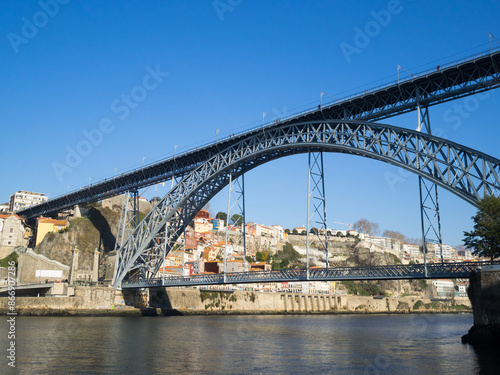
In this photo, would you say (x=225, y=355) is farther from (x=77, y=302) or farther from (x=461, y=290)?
(x=461, y=290)

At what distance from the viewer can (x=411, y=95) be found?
30297mm

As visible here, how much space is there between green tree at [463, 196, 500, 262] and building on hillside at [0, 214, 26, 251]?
214 feet

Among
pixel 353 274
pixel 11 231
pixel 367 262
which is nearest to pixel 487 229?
pixel 353 274

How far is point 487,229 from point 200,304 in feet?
133

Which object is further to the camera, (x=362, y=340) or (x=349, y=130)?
(x=349, y=130)

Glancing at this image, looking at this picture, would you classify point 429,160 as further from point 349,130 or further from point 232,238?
point 232,238

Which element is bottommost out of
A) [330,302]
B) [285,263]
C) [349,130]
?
[330,302]

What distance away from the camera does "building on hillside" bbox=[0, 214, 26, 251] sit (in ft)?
235

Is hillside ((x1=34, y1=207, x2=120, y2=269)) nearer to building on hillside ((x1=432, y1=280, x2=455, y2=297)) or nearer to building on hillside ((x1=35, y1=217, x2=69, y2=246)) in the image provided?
building on hillside ((x1=35, y1=217, x2=69, y2=246))

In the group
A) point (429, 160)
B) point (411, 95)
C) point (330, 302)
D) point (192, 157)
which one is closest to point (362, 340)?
point (429, 160)

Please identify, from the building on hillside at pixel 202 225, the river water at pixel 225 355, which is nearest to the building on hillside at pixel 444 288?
the building on hillside at pixel 202 225

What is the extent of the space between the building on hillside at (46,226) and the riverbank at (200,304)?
26143mm

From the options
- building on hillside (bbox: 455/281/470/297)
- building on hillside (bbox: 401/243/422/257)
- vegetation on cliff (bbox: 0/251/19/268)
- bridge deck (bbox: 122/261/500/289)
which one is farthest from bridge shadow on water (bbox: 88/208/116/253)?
building on hillside (bbox: 401/243/422/257)

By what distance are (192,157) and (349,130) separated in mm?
18618
